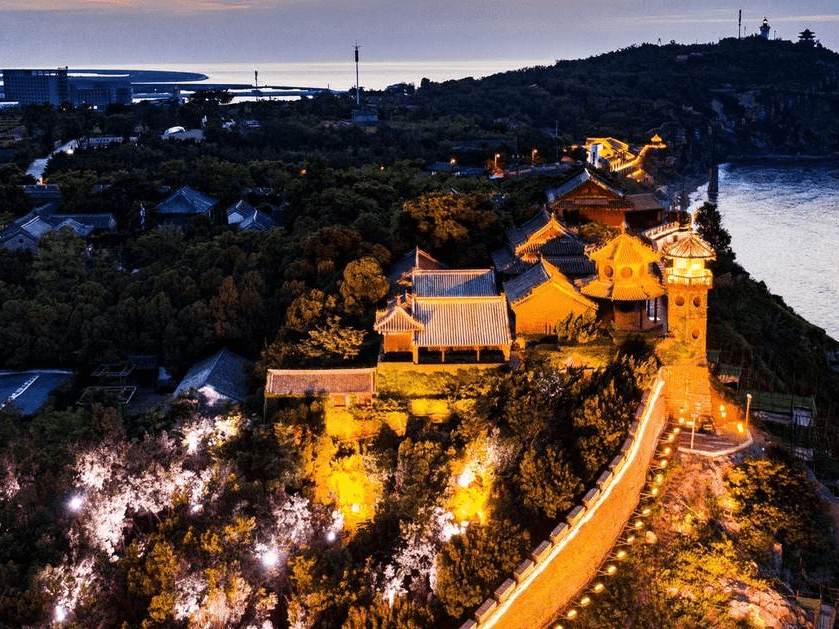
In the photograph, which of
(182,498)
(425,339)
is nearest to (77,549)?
(182,498)

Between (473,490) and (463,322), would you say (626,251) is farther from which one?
(473,490)

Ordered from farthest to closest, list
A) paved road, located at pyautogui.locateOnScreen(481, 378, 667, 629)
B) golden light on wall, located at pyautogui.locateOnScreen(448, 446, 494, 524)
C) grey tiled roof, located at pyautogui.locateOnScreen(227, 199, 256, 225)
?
grey tiled roof, located at pyautogui.locateOnScreen(227, 199, 256, 225)
golden light on wall, located at pyautogui.locateOnScreen(448, 446, 494, 524)
paved road, located at pyautogui.locateOnScreen(481, 378, 667, 629)

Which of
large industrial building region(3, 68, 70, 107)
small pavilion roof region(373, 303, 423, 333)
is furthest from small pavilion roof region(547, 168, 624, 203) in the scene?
large industrial building region(3, 68, 70, 107)

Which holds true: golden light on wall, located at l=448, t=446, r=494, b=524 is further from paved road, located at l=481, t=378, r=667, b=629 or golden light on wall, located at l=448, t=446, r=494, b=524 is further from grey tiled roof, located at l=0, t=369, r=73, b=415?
grey tiled roof, located at l=0, t=369, r=73, b=415

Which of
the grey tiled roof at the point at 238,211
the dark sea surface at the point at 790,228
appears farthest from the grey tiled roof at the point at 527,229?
the dark sea surface at the point at 790,228

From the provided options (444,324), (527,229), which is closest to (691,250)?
(444,324)

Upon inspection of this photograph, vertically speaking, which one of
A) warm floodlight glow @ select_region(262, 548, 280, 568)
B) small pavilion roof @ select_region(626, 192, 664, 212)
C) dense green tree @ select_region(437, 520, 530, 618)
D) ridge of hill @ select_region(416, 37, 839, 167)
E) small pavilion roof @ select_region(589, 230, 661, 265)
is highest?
ridge of hill @ select_region(416, 37, 839, 167)

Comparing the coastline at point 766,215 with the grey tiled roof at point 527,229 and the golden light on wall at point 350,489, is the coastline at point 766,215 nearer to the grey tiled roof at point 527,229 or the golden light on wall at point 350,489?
the grey tiled roof at point 527,229

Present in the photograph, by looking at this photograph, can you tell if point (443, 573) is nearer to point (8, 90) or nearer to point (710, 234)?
point (710, 234)
